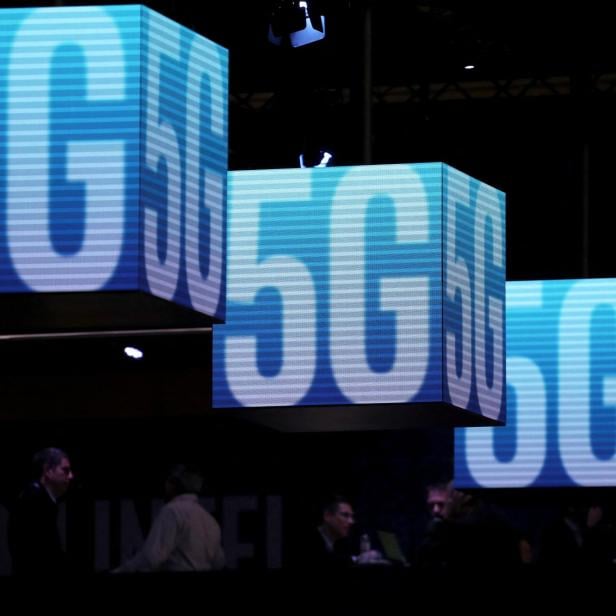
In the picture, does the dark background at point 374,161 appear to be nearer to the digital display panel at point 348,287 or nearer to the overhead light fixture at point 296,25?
the overhead light fixture at point 296,25

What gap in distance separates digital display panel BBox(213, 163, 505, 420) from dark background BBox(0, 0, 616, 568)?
2.19m

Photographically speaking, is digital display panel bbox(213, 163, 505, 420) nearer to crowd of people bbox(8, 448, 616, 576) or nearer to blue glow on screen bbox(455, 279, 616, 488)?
crowd of people bbox(8, 448, 616, 576)

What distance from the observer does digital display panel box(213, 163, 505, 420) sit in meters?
6.90

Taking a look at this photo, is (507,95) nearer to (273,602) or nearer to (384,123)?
(384,123)

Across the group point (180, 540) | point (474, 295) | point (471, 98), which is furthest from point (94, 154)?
point (471, 98)

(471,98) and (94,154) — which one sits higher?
(471,98)

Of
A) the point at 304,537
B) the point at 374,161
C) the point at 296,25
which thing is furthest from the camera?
the point at 374,161

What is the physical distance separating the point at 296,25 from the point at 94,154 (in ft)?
11.5

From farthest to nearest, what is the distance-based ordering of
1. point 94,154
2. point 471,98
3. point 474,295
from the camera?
point 471,98, point 474,295, point 94,154

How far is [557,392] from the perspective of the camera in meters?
8.80

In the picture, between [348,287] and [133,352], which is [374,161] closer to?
[133,352]

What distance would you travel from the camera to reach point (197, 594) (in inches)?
220

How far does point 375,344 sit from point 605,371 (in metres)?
2.06

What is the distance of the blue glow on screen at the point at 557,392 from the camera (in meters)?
8.60
